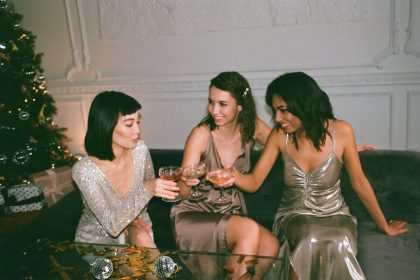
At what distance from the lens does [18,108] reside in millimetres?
4051

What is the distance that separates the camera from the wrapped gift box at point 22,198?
3.99 metres

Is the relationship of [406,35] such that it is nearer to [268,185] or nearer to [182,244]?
[268,185]

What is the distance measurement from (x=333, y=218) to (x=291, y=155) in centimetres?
49

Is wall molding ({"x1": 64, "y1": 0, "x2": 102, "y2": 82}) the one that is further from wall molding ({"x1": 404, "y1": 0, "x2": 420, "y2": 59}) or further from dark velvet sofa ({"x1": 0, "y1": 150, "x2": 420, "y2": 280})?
wall molding ({"x1": 404, "y1": 0, "x2": 420, "y2": 59})

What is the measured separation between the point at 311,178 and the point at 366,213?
Result: 0.68 metres

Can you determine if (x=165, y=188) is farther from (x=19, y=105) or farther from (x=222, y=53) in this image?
(x=19, y=105)

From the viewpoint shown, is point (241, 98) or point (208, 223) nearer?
point (208, 223)

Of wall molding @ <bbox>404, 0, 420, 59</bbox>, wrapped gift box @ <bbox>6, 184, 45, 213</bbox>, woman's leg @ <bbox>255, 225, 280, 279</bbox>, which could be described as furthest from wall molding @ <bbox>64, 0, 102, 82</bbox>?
wall molding @ <bbox>404, 0, 420, 59</bbox>

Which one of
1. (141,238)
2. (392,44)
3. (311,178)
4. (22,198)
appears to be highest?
(392,44)

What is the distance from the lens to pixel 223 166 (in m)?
2.84

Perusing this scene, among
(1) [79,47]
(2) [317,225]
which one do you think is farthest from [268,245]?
(1) [79,47]

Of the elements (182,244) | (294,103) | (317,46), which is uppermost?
(317,46)

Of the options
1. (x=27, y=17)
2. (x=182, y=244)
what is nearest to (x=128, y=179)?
(x=182, y=244)

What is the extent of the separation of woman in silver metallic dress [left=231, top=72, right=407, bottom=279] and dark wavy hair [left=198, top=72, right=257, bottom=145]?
0.95 ft
